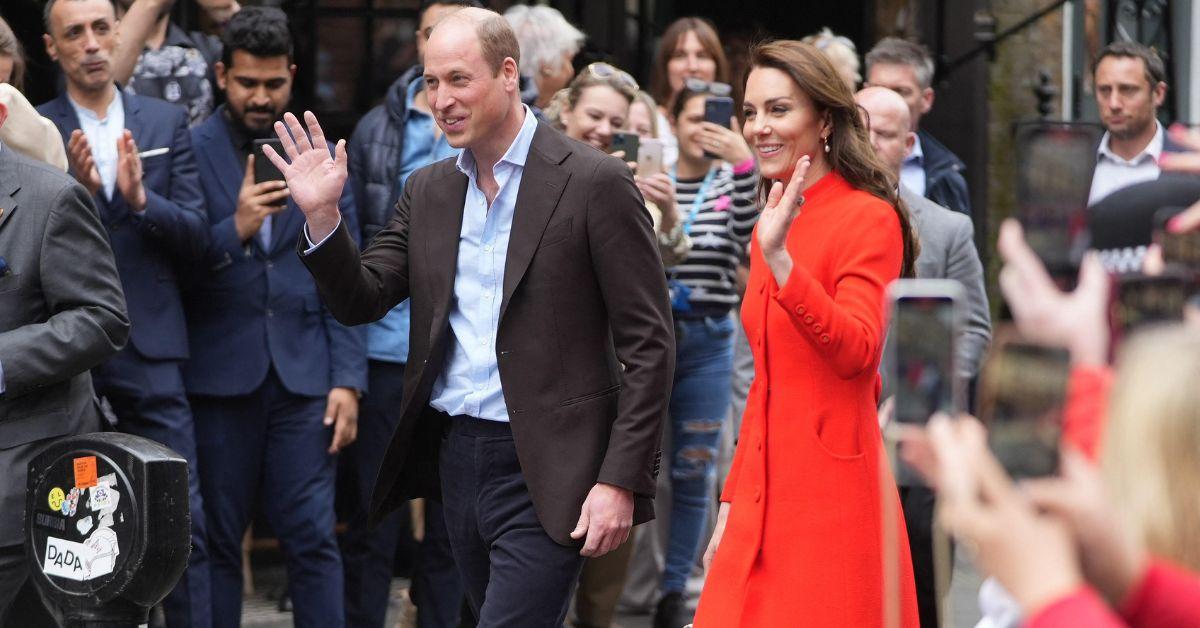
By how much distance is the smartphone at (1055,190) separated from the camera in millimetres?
2289

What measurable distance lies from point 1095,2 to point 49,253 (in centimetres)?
677

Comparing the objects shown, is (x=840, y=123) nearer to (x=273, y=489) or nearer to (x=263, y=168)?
(x=263, y=168)

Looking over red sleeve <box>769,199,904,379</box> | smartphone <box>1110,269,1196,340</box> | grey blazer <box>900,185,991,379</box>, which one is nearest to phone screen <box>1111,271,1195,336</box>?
smartphone <box>1110,269,1196,340</box>

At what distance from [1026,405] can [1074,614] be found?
30cm

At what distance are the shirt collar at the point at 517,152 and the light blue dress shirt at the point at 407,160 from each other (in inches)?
65.6

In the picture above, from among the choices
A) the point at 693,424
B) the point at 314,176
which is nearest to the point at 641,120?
the point at 693,424

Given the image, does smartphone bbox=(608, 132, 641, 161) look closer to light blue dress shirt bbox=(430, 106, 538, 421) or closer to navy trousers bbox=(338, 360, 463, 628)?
navy trousers bbox=(338, 360, 463, 628)

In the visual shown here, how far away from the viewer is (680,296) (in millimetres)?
6816

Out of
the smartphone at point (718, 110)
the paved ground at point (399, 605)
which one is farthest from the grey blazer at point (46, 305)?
the smartphone at point (718, 110)

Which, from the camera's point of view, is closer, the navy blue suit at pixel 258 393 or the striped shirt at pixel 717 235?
the navy blue suit at pixel 258 393

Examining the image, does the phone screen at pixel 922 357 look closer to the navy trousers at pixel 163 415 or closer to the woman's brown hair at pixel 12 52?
the navy trousers at pixel 163 415

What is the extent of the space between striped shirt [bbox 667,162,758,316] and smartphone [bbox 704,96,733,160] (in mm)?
138

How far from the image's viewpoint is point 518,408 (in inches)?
174

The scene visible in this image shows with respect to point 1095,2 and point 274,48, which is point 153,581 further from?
point 1095,2
